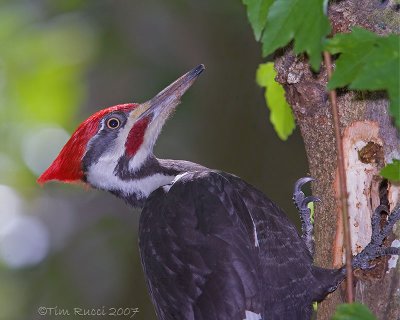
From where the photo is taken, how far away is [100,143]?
11.4 ft

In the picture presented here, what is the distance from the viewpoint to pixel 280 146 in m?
5.41

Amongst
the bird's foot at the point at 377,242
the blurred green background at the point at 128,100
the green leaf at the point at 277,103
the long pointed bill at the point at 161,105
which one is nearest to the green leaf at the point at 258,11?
the bird's foot at the point at 377,242

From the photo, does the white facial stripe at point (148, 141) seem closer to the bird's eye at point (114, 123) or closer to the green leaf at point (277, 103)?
the bird's eye at point (114, 123)

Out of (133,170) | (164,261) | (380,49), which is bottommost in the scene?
(164,261)

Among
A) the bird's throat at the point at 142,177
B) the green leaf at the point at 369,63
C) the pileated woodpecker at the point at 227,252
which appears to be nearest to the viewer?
the green leaf at the point at 369,63

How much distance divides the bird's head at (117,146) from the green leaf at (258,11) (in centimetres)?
138

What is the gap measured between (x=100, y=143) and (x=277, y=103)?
33.1 inches

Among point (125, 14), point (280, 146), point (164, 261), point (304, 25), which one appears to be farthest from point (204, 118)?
point (304, 25)

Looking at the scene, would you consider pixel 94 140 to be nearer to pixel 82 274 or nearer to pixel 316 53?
pixel 316 53

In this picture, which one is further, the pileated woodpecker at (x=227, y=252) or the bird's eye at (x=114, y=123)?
the bird's eye at (x=114, y=123)

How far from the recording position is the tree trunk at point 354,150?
2.67 meters

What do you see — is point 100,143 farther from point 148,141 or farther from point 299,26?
point 299,26

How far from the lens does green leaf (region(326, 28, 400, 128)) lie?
167 cm

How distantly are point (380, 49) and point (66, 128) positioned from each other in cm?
488
